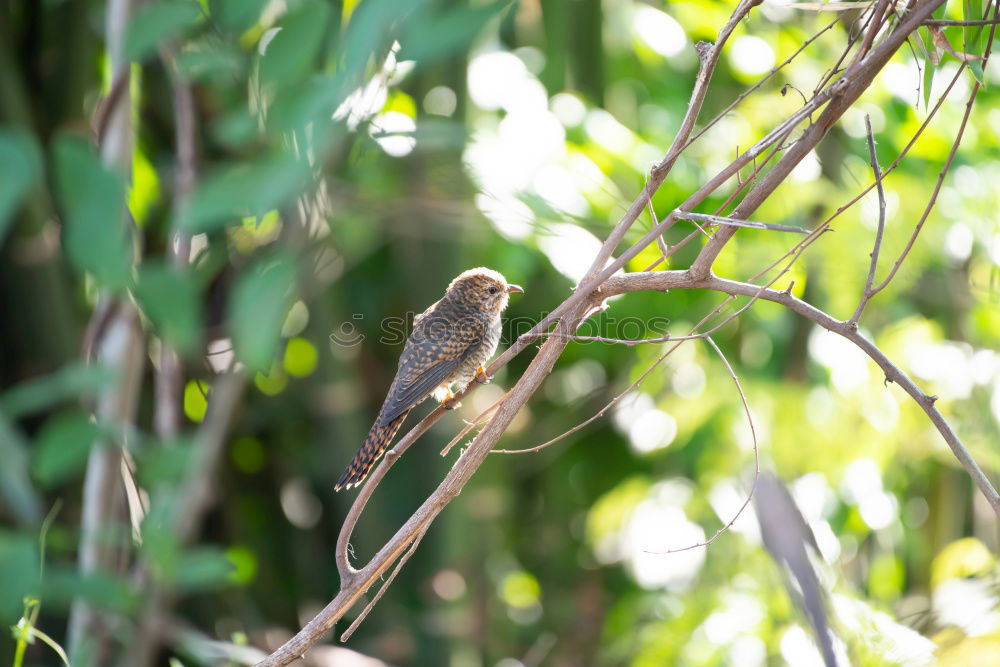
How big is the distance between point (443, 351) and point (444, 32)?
9.58 feet

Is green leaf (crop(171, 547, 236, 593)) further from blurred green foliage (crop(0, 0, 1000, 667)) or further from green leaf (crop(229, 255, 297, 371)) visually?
blurred green foliage (crop(0, 0, 1000, 667))

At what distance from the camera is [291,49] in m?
0.94

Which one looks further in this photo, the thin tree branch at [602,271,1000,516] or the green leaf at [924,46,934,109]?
the green leaf at [924,46,934,109]

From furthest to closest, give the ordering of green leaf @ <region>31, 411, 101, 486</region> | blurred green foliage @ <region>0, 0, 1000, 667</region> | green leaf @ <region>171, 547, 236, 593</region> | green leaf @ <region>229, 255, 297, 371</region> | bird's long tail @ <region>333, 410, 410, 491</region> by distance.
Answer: blurred green foliage @ <region>0, 0, 1000, 667</region> < bird's long tail @ <region>333, 410, 410, 491</region> < green leaf @ <region>171, 547, 236, 593</region> < green leaf @ <region>31, 411, 101, 486</region> < green leaf @ <region>229, 255, 297, 371</region>

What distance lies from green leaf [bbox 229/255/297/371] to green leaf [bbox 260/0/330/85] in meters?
0.20

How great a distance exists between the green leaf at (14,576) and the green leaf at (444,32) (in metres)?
0.89

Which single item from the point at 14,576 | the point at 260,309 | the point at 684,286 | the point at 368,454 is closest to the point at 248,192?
the point at 260,309

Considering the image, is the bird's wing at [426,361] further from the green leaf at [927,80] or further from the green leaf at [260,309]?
the green leaf at [260,309]

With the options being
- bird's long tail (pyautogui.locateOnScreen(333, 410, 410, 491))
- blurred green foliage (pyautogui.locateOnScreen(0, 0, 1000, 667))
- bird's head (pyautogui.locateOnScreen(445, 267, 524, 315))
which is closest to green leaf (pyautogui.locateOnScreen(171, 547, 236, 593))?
blurred green foliage (pyautogui.locateOnScreen(0, 0, 1000, 667))

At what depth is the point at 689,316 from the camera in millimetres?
5047

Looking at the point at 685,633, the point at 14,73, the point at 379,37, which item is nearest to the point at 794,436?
the point at 685,633

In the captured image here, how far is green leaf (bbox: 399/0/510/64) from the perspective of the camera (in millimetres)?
883

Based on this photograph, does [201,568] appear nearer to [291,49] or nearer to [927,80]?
[291,49]

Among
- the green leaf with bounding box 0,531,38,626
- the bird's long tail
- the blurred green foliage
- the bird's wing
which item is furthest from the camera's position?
the blurred green foliage
